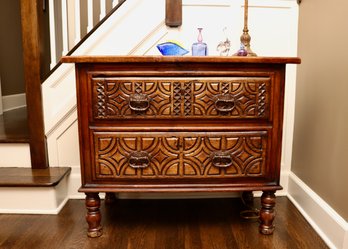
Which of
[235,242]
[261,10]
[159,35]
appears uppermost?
[261,10]

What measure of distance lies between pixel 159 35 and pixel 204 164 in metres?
0.78

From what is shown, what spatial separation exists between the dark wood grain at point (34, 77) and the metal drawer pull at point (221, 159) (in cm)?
98

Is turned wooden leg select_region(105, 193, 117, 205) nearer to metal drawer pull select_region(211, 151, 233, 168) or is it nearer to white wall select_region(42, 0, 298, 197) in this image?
white wall select_region(42, 0, 298, 197)

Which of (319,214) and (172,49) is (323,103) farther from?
(172,49)

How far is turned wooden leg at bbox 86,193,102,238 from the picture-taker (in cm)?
139

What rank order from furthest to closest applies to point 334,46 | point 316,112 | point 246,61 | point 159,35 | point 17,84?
point 17,84, point 159,35, point 316,112, point 334,46, point 246,61

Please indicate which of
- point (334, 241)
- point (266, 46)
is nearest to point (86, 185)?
point (334, 241)

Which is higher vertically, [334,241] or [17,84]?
[17,84]

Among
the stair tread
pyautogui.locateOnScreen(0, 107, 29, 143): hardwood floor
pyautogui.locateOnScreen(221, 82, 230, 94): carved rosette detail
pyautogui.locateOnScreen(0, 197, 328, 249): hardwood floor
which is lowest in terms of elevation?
pyautogui.locateOnScreen(0, 197, 328, 249): hardwood floor

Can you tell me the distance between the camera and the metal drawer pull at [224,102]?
1294mm

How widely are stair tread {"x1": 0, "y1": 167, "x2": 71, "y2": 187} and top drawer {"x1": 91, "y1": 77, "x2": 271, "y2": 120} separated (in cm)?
55

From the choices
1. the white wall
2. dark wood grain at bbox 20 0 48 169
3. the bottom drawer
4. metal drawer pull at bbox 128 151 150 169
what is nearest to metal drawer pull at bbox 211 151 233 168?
the bottom drawer

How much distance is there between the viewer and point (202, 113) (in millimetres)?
1307

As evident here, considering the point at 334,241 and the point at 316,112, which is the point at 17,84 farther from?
the point at 334,241
